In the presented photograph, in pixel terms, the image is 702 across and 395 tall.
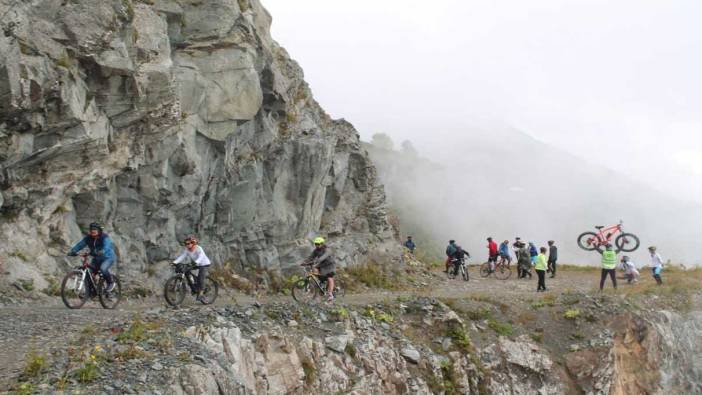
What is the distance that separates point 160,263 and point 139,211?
2.33 m

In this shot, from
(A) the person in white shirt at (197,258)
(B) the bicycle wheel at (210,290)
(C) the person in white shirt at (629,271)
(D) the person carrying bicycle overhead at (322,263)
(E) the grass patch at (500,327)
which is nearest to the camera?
(A) the person in white shirt at (197,258)

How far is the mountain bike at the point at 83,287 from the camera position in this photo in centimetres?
1411

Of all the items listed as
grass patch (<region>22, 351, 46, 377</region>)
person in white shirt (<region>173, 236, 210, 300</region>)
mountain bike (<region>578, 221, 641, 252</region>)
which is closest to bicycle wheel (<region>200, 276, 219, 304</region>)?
person in white shirt (<region>173, 236, 210, 300</region>)

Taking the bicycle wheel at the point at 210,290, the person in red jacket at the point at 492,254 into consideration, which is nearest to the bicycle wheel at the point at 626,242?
the person in red jacket at the point at 492,254

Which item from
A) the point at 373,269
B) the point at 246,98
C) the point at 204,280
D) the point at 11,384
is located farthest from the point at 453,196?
the point at 11,384

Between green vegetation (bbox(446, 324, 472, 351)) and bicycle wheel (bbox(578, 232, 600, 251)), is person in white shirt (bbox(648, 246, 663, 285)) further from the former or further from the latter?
green vegetation (bbox(446, 324, 472, 351))

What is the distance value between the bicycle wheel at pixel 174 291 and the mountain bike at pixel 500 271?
25431 millimetres

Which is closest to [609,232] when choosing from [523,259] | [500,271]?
[523,259]

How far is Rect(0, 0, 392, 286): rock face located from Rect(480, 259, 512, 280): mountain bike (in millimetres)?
9943

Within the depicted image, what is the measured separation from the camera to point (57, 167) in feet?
59.3

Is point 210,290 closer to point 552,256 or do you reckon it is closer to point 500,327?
point 500,327

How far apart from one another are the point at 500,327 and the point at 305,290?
24.3 ft

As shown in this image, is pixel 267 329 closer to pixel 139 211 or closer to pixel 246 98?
pixel 139 211

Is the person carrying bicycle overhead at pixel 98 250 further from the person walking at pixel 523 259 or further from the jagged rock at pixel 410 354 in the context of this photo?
the person walking at pixel 523 259
